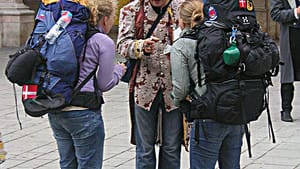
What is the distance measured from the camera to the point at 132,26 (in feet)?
19.0

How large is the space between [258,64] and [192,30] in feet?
1.60

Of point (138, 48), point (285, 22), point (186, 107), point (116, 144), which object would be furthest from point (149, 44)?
point (285, 22)

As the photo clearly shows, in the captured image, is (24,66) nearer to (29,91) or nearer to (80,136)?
(29,91)

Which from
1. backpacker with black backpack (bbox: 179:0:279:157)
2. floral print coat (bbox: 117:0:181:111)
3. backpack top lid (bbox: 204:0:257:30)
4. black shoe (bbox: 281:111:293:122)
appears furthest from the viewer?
black shoe (bbox: 281:111:293:122)

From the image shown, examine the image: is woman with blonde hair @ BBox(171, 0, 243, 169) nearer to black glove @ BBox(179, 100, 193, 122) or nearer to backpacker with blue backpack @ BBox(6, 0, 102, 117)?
black glove @ BBox(179, 100, 193, 122)

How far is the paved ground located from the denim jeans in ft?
4.90

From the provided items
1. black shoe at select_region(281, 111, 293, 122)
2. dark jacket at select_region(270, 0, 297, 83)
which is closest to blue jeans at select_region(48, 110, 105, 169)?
dark jacket at select_region(270, 0, 297, 83)

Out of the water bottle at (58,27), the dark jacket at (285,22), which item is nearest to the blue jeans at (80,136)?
the water bottle at (58,27)

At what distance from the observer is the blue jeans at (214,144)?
5.03 meters

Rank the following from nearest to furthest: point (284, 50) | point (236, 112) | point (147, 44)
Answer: point (236, 112) → point (147, 44) → point (284, 50)

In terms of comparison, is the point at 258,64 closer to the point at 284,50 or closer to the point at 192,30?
the point at 192,30

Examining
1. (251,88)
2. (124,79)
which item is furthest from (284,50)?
(251,88)

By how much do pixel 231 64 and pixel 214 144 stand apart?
21.4 inches

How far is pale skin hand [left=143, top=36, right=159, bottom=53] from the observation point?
218 inches
